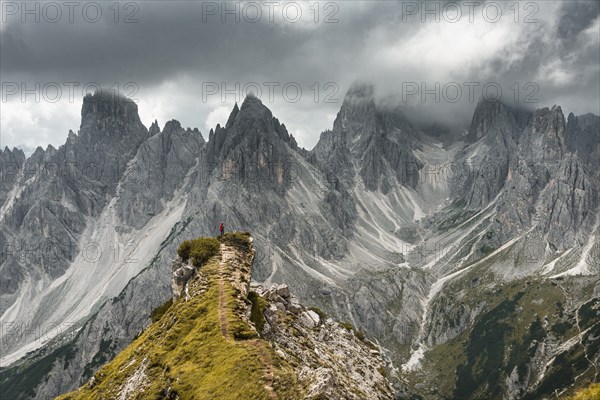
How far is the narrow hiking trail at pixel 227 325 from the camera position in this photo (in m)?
24.7

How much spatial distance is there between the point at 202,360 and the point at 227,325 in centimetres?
333

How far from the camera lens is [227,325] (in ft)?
106

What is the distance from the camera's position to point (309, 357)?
3734 cm

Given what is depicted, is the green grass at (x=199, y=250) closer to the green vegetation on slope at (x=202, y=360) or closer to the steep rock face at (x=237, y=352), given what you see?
the steep rock face at (x=237, y=352)

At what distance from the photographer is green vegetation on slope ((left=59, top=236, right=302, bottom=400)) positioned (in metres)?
25.5

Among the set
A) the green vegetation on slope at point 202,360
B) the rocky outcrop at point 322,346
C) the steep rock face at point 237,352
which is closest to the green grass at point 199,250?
the steep rock face at point 237,352

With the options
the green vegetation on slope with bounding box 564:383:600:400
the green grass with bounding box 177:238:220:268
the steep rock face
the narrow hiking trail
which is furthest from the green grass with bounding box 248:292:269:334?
the green vegetation on slope with bounding box 564:383:600:400

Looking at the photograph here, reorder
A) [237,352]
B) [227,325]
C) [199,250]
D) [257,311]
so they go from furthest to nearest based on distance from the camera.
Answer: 1. [199,250]
2. [257,311]
3. [227,325]
4. [237,352]

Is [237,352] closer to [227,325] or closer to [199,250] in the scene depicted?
[227,325]

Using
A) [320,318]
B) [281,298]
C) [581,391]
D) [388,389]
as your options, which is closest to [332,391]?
[581,391]

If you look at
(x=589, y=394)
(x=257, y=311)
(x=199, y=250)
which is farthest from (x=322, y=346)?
(x=589, y=394)

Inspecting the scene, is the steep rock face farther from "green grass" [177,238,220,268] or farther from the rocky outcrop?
"green grass" [177,238,220,268]

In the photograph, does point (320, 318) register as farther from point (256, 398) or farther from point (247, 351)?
point (256, 398)

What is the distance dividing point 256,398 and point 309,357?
14226 millimetres
